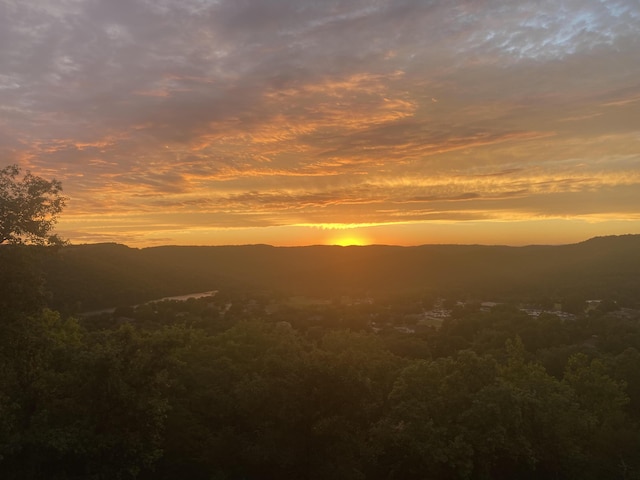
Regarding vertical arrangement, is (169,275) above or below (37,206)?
below

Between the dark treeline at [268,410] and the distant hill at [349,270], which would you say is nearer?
the dark treeline at [268,410]

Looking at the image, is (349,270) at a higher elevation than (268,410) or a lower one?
lower

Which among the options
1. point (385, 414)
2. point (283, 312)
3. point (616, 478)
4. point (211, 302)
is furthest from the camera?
point (211, 302)

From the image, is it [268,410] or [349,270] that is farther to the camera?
[349,270]

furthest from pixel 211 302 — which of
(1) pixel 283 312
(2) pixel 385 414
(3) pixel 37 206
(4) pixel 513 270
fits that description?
(4) pixel 513 270

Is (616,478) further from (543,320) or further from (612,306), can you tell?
(612,306)

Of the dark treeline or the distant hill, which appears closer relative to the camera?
the dark treeline

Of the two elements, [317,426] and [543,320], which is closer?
[317,426]

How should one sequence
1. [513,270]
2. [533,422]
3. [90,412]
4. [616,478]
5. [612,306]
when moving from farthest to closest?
1. [513,270]
2. [612,306]
3. [533,422]
4. [616,478]
5. [90,412]
